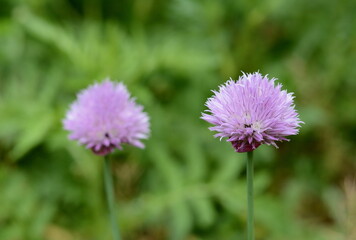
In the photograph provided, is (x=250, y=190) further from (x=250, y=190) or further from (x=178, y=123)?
(x=178, y=123)

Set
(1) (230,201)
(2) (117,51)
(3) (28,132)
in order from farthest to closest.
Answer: (2) (117,51) → (1) (230,201) → (3) (28,132)

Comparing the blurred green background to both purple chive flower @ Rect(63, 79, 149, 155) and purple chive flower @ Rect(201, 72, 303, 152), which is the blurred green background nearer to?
purple chive flower @ Rect(63, 79, 149, 155)

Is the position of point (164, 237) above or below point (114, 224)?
above

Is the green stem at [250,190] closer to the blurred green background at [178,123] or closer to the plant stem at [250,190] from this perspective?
the plant stem at [250,190]

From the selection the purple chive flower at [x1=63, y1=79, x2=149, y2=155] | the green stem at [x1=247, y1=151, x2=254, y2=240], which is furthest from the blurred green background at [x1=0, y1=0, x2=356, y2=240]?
the green stem at [x1=247, y1=151, x2=254, y2=240]

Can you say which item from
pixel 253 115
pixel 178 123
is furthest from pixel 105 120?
pixel 178 123

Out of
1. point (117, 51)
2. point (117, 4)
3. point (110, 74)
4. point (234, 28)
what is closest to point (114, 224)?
point (110, 74)

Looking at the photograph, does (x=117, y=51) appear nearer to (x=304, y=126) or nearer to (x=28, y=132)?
(x=28, y=132)
